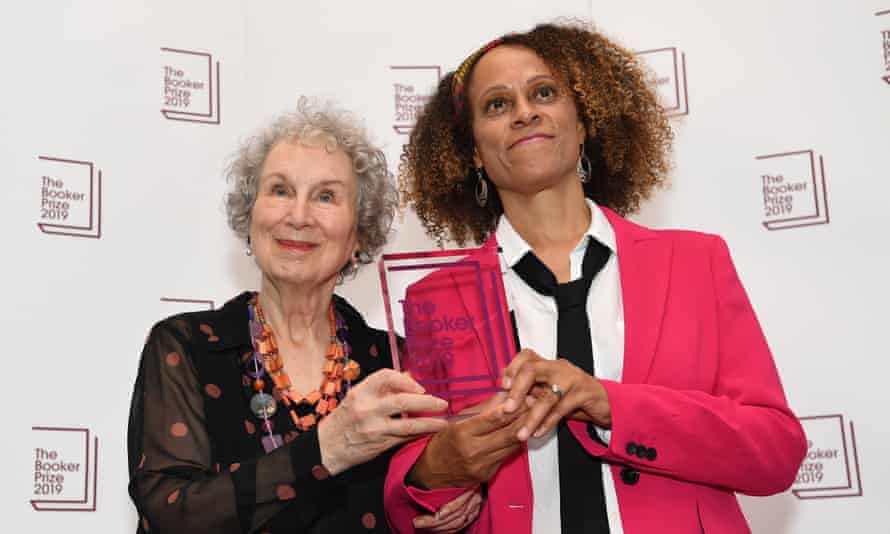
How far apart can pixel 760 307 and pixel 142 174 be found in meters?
1.76

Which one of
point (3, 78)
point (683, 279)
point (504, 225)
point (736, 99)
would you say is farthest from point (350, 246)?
point (736, 99)

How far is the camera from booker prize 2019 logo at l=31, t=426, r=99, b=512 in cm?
265

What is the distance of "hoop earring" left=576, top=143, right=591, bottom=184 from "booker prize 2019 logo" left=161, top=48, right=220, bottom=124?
1330 millimetres

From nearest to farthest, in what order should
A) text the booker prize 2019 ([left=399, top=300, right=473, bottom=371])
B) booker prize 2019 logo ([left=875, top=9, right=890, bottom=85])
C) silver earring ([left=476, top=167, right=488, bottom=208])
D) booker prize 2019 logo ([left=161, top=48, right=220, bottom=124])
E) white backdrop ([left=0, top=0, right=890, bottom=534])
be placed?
text the booker prize 2019 ([left=399, top=300, right=473, bottom=371]), silver earring ([left=476, top=167, right=488, bottom=208]), white backdrop ([left=0, top=0, right=890, bottom=534]), booker prize 2019 logo ([left=875, top=9, right=890, bottom=85]), booker prize 2019 logo ([left=161, top=48, right=220, bottom=124])

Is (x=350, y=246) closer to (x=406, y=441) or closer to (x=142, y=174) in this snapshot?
(x=406, y=441)

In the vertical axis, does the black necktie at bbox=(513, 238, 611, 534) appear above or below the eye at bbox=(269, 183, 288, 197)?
below

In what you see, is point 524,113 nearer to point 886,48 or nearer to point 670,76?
point 670,76

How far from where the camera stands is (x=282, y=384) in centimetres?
215

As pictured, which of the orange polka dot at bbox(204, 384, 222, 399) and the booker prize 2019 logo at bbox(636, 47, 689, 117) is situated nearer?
the orange polka dot at bbox(204, 384, 222, 399)

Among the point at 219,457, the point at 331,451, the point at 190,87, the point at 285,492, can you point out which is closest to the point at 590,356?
the point at 331,451

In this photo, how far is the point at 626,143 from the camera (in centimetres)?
234

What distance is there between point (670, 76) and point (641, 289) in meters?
1.40

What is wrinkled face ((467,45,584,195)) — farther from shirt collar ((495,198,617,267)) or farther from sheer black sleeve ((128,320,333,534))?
sheer black sleeve ((128,320,333,534))


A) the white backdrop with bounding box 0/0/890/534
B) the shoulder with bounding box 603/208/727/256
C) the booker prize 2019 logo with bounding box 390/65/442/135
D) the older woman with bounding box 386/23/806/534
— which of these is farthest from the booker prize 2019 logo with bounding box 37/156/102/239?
the shoulder with bounding box 603/208/727/256
